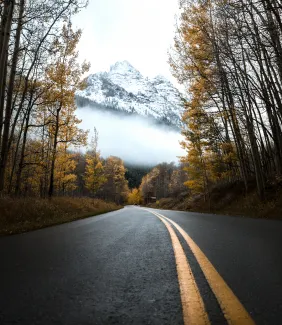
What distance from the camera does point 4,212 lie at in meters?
9.38

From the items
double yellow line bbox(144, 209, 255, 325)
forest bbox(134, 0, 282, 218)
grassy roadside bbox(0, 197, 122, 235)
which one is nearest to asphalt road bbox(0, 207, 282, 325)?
double yellow line bbox(144, 209, 255, 325)

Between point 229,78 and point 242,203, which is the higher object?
point 229,78

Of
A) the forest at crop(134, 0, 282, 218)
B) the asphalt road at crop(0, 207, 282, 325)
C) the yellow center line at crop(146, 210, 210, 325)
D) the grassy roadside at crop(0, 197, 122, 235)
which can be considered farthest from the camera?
the forest at crop(134, 0, 282, 218)

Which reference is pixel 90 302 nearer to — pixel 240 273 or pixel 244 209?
pixel 240 273

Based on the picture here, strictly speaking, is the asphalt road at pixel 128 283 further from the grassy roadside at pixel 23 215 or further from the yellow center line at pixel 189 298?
the grassy roadside at pixel 23 215

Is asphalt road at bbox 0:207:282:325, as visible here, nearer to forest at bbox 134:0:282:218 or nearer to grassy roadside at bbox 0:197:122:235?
grassy roadside at bbox 0:197:122:235

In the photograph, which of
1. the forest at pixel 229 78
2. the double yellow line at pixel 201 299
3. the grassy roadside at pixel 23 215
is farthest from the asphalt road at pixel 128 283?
the forest at pixel 229 78

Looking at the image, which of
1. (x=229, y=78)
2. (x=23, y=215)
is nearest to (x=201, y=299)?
(x=23, y=215)

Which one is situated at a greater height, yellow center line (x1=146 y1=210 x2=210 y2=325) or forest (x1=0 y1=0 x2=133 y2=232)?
forest (x1=0 y1=0 x2=133 y2=232)

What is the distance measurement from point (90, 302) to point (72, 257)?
1.85 metres

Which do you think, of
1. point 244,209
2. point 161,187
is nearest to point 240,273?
point 244,209

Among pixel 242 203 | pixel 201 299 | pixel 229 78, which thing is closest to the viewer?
pixel 201 299

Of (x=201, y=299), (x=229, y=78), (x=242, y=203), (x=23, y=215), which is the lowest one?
(x=201, y=299)

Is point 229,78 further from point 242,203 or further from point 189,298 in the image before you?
point 189,298
